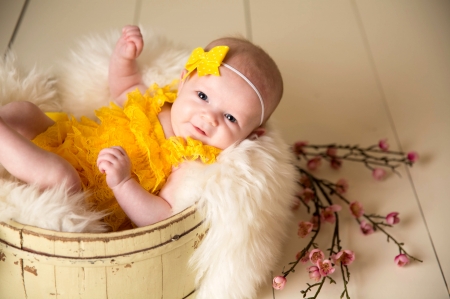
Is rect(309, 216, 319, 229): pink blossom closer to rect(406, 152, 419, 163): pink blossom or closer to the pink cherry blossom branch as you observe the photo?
the pink cherry blossom branch

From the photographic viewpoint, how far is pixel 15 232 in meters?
0.84

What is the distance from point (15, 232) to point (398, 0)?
6.94 feet

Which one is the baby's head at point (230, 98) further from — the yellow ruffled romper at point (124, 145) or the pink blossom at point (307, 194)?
the pink blossom at point (307, 194)

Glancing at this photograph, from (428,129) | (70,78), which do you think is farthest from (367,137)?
(70,78)

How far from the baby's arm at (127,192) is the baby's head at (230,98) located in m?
0.19

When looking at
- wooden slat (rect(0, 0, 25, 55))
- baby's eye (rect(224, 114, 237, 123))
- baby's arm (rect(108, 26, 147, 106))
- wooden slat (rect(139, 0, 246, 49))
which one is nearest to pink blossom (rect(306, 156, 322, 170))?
baby's eye (rect(224, 114, 237, 123))

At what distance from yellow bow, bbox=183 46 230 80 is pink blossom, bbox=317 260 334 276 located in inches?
20.6

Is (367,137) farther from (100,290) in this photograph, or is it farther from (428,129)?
(100,290)

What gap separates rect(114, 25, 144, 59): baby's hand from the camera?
123cm

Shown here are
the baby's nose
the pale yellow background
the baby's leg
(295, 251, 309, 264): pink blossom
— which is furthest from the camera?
the pale yellow background

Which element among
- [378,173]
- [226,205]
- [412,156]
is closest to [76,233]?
[226,205]

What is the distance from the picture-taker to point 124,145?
1.15 metres

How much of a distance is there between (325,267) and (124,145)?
585 mm

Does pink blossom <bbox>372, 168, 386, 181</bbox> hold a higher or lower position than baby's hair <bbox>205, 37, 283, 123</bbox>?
lower
